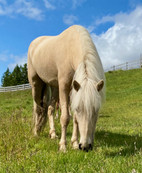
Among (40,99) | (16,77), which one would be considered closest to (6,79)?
(16,77)

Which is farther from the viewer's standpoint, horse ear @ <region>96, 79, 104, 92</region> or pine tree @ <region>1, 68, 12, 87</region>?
pine tree @ <region>1, 68, 12, 87</region>

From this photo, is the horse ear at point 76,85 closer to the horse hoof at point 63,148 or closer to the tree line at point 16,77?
the horse hoof at point 63,148

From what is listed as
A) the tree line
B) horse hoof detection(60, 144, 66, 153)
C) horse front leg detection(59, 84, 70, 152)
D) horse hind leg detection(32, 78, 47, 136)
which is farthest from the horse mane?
the tree line

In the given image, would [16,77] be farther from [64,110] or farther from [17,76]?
[64,110]

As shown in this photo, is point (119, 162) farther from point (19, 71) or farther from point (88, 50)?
point (19, 71)

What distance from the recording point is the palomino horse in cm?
343

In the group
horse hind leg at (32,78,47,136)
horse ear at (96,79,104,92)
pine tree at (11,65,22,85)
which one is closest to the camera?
horse ear at (96,79,104,92)

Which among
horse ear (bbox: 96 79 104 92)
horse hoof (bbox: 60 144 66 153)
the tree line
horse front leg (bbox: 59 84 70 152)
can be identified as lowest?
horse hoof (bbox: 60 144 66 153)

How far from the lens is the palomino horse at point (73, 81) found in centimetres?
343

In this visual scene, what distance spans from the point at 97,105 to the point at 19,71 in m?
59.2

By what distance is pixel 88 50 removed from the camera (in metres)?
4.26

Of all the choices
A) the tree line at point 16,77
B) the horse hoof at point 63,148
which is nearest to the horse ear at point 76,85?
the horse hoof at point 63,148

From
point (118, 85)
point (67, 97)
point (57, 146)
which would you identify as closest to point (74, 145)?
point (57, 146)

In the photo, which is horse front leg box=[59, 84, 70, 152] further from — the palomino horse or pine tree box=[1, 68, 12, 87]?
pine tree box=[1, 68, 12, 87]
